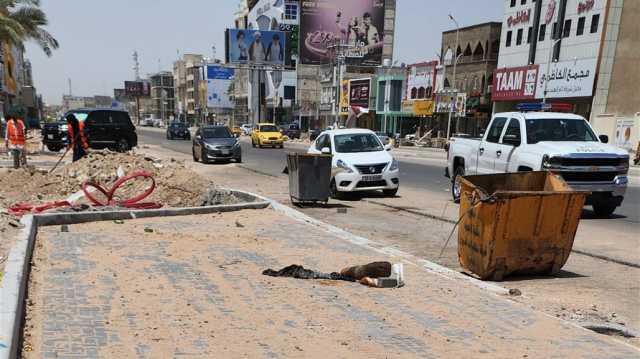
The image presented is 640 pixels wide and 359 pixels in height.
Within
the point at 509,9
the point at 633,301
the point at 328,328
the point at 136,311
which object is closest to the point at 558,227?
the point at 633,301

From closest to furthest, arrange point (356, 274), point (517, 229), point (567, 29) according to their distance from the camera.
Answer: point (356, 274), point (517, 229), point (567, 29)

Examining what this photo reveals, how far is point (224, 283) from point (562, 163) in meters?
7.12

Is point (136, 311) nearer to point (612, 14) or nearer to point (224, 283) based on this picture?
point (224, 283)

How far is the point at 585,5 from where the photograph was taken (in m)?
40.4

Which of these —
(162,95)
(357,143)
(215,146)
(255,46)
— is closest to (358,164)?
(357,143)

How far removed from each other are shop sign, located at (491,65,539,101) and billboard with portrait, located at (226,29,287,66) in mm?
34991

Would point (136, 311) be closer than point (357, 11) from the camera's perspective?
Yes

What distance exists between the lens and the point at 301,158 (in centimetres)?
1083

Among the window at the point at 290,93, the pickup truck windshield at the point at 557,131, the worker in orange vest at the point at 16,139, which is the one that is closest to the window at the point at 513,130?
→ the pickup truck windshield at the point at 557,131

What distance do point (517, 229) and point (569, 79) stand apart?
39126 mm

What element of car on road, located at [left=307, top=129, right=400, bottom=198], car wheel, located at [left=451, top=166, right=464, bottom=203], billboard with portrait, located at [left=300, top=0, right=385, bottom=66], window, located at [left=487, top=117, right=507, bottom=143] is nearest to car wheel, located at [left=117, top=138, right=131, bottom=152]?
car on road, located at [left=307, top=129, right=400, bottom=198]

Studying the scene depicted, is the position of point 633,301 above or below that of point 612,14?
below

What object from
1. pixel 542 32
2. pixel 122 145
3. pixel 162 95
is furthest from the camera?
pixel 162 95

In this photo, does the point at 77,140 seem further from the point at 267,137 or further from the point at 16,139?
the point at 267,137
